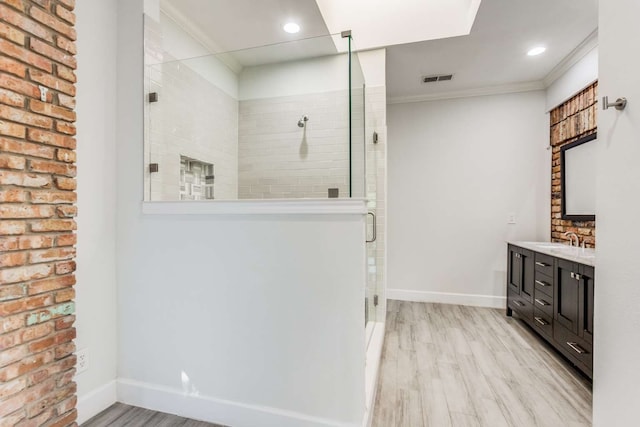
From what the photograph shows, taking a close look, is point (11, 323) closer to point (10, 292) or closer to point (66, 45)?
point (10, 292)

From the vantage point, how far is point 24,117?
1346 mm

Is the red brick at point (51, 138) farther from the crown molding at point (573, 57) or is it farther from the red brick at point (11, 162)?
the crown molding at point (573, 57)

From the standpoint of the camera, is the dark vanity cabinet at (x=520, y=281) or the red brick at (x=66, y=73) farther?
the dark vanity cabinet at (x=520, y=281)

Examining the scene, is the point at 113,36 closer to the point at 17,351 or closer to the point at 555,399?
the point at 17,351

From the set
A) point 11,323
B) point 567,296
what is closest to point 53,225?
point 11,323

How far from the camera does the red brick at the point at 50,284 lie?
4.57 ft

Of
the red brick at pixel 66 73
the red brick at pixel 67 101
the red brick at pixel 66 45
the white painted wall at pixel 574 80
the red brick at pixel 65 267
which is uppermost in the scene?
the white painted wall at pixel 574 80

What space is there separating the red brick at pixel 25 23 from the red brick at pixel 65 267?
1058 mm

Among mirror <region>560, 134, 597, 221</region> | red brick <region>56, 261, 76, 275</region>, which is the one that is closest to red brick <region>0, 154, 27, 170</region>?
red brick <region>56, 261, 76, 275</region>

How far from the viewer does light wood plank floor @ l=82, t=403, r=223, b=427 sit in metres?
1.63

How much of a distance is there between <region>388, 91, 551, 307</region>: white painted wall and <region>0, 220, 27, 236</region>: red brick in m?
3.52

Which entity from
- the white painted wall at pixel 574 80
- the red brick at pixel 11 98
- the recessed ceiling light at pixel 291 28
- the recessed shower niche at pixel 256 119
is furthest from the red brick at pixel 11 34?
the white painted wall at pixel 574 80

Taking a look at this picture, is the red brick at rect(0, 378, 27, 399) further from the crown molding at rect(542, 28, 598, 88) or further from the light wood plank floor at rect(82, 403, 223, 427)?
the crown molding at rect(542, 28, 598, 88)

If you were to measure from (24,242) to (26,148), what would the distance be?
0.41 m
